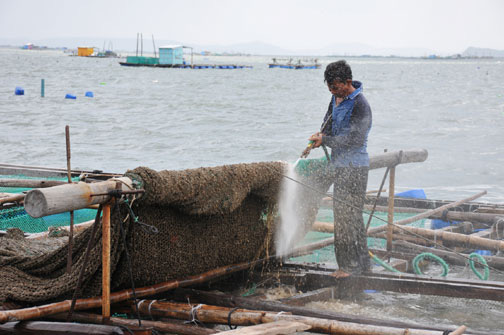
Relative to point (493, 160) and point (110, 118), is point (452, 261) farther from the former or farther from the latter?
point (110, 118)

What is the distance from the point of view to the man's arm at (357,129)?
5.01m

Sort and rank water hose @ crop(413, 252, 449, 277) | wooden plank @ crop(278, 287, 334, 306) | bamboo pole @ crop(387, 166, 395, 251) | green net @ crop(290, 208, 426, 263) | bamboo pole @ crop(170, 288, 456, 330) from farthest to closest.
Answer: green net @ crop(290, 208, 426, 263)
bamboo pole @ crop(387, 166, 395, 251)
water hose @ crop(413, 252, 449, 277)
wooden plank @ crop(278, 287, 334, 306)
bamboo pole @ crop(170, 288, 456, 330)

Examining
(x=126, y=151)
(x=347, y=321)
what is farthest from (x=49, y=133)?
(x=347, y=321)

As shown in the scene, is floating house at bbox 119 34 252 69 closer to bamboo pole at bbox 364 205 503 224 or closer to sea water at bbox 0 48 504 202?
sea water at bbox 0 48 504 202

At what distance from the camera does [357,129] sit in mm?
5008

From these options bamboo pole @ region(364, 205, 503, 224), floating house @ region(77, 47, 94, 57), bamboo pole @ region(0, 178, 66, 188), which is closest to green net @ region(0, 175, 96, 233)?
bamboo pole @ region(0, 178, 66, 188)

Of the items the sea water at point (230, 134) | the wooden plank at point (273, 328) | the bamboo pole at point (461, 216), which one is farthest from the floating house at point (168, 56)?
the wooden plank at point (273, 328)

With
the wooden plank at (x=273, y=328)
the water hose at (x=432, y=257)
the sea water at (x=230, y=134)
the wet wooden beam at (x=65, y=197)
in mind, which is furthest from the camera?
the sea water at (x=230, y=134)

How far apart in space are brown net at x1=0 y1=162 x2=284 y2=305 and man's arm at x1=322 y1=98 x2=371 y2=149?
57 centimetres

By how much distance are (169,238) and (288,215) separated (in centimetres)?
138

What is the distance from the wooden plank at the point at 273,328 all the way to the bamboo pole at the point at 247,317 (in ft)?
0.32

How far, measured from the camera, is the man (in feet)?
16.5

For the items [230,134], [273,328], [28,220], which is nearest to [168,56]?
[230,134]

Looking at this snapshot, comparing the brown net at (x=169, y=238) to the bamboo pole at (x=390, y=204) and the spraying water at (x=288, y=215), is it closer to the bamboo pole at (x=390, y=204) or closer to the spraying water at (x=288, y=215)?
the spraying water at (x=288, y=215)
